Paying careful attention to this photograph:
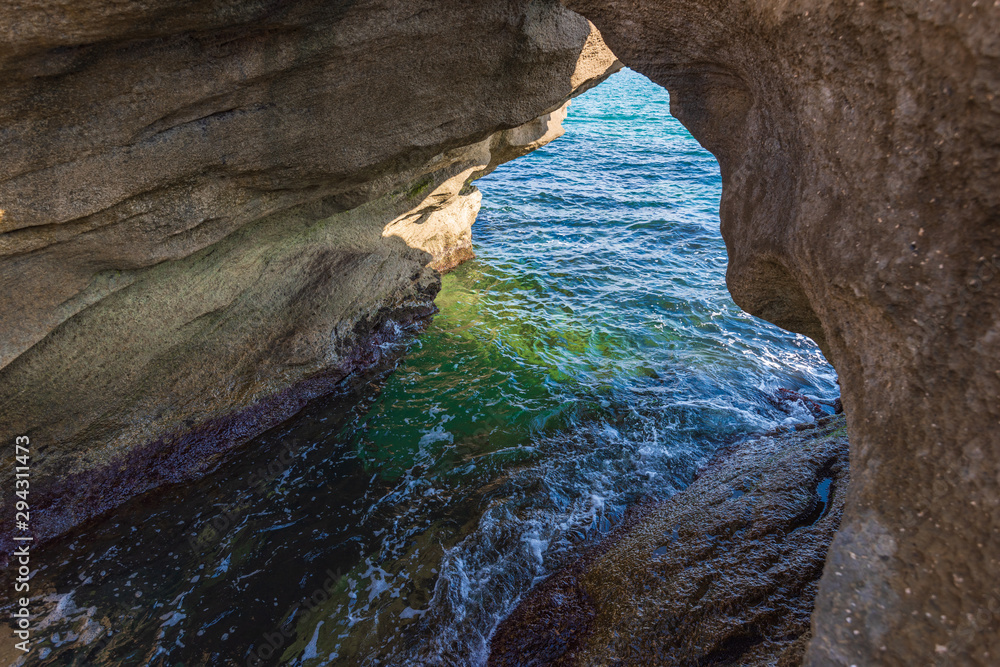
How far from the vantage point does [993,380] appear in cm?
193

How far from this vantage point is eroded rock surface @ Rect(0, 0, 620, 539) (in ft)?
13.7

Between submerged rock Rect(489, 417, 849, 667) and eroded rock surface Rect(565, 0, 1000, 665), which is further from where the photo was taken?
submerged rock Rect(489, 417, 849, 667)

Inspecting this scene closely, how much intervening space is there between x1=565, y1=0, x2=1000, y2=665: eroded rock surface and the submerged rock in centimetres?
146

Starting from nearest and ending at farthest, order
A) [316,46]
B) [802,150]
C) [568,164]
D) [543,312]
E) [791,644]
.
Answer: [802,150] < [791,644] < [316,46] < [543,312] < [568,164]

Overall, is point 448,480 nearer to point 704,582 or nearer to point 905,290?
point 704,582

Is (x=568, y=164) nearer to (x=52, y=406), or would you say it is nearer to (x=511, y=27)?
(x=511, y=27)

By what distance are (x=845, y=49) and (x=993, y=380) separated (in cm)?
164

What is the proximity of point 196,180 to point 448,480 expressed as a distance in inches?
161

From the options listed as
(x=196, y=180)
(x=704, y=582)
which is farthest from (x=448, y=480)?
(x=196, y=180)

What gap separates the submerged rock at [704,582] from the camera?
374 centimetres

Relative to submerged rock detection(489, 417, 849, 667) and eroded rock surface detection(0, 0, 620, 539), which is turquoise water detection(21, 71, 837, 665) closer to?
submerged rock detection(489, 417, 849, 667)

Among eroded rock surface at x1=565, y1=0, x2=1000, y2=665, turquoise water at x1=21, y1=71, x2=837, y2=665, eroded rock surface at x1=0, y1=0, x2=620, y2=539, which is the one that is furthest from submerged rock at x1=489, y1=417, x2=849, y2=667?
eroded rock surface at x1=0, y1=0, x2=620, y2=539

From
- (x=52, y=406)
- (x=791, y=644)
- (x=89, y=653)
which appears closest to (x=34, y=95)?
(x=52, y=406)

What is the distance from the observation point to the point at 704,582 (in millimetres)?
4164
